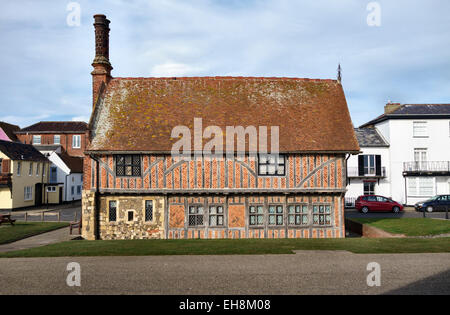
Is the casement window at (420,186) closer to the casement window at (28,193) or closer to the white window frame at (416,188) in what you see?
the white window frame at (416,188)

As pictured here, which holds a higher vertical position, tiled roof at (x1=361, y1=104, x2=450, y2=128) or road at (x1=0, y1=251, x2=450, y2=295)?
tiled roof at (x1=361, y1=104, x2=450, y2=128)

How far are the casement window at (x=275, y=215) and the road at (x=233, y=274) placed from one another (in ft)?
18.7

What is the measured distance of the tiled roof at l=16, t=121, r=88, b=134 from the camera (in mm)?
51750

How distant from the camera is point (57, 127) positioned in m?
52.6

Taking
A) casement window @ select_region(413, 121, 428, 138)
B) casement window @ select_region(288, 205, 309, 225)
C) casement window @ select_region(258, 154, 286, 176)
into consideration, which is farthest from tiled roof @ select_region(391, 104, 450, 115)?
casement window @ select_region(258, 154, 286, 176)

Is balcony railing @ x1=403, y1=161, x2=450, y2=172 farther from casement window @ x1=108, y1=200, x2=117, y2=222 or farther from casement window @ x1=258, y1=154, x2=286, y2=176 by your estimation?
casement window @ x1=108, y1=200, x2=117, y2=222

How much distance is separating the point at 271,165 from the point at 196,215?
186 inches

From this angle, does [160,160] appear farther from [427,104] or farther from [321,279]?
[427,104]

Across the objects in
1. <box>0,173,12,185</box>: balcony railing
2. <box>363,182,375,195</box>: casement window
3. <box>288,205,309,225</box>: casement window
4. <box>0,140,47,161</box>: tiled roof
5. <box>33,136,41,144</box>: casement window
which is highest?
<box>33,136,41,144</box>: casement window

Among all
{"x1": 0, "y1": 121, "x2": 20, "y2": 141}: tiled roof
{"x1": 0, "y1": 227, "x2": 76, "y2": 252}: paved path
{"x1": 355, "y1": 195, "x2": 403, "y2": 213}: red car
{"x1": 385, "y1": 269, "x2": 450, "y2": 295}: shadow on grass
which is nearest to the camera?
{"x1": 385, "y1": 269, "x2": 450, "y2": 295}: shadow on grass

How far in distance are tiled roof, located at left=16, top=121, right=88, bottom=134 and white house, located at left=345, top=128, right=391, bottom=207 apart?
39485mm

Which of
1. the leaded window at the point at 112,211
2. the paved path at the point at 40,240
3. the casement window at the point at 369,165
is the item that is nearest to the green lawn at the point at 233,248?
the paved path at the point at 40,240
